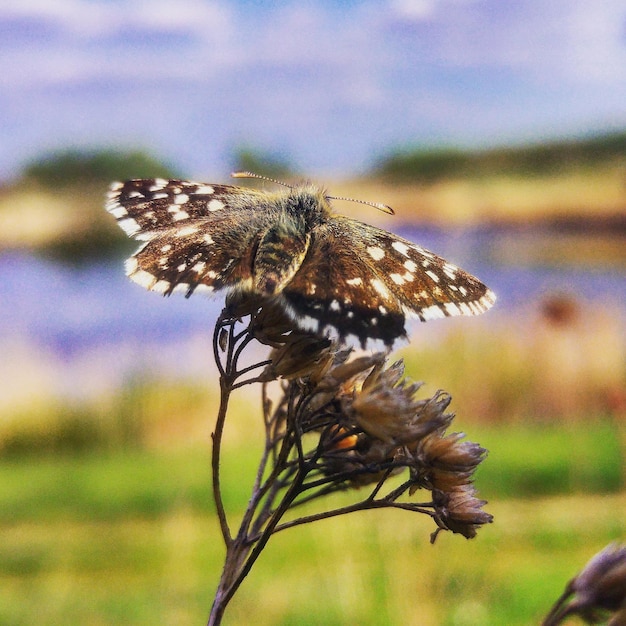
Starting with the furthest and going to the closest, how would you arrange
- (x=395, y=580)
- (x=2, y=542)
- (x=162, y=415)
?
(x=162, y=415)
(x=2, y=542)
(x=395, y=580)

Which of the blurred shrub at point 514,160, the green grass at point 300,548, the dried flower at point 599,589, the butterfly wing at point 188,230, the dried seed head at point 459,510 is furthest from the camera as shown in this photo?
the blurred shrub at point 514,160

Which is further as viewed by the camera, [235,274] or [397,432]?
[235,274]

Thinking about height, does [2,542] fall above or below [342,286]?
below

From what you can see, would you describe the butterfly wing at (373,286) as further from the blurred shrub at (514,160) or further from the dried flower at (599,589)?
the blurred shrub at (514,160)

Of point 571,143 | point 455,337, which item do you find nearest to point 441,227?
point 571,143

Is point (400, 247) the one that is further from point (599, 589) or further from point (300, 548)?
point (300, 548)

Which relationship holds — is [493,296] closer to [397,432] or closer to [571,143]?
[397,432]

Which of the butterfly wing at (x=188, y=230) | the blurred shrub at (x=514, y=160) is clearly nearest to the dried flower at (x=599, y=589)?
the butterfly wing at (x=188, y=230)

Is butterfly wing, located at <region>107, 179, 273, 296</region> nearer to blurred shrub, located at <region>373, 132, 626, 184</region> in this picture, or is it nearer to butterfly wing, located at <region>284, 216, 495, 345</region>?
butterfly wing, located at <region>284, 216, 495, 345</region>
